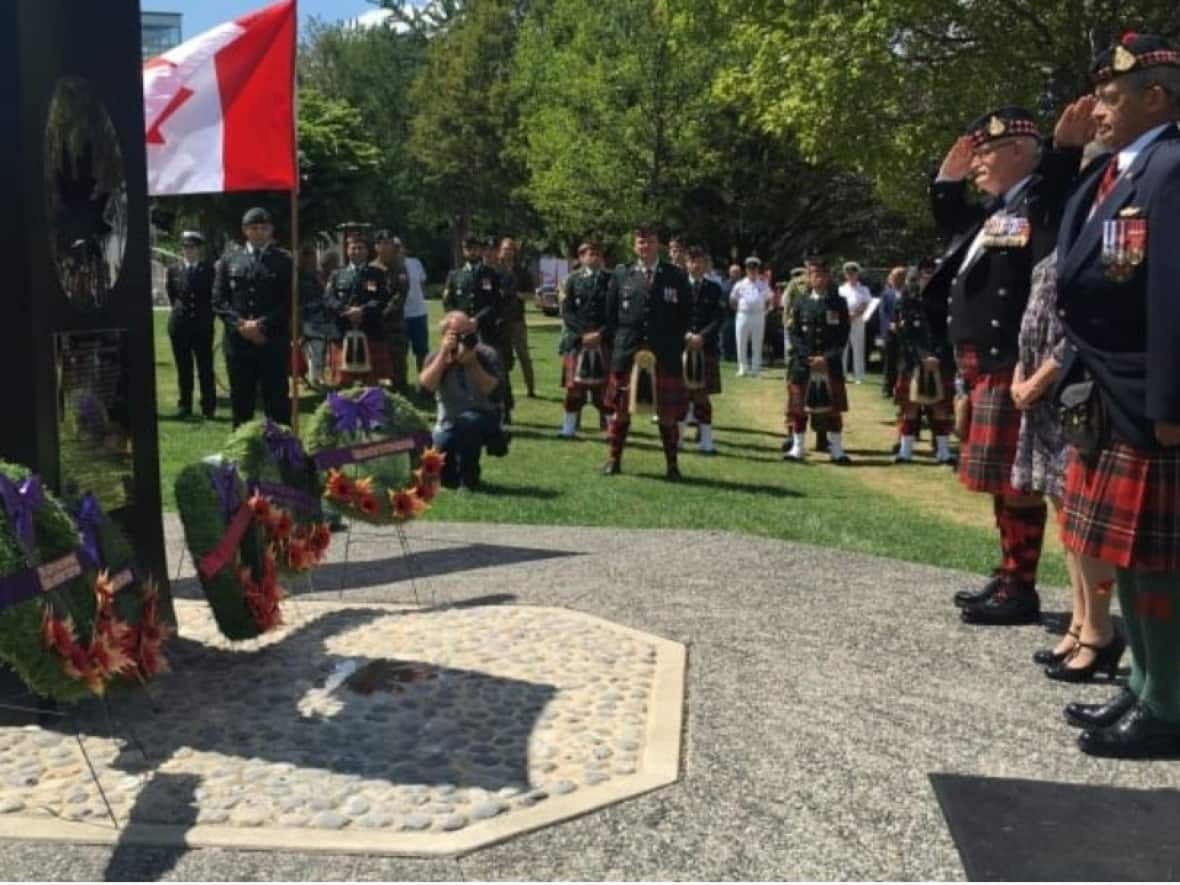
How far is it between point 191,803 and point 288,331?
7125 millimetres

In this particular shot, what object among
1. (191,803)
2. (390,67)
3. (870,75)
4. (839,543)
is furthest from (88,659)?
(390,67)

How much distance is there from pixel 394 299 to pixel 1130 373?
1054 cm

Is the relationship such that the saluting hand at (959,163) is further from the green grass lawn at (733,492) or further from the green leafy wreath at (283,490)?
the green leafy wreath at (283,490)

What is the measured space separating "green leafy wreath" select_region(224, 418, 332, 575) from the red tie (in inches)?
122

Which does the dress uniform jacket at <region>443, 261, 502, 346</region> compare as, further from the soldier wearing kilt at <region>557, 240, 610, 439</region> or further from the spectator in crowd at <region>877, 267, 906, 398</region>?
the spectator in crowd at <region>877, 267, 906, 398</region>

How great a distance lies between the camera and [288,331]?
1027 centimetres

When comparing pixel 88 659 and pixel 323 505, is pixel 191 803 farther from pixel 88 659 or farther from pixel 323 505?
pixel 323 505

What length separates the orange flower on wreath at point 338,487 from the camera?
5555mm

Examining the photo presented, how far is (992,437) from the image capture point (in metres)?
5.29

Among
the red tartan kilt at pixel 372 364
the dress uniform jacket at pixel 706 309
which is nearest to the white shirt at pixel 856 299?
the dress uniform jacket at pixel 706 309

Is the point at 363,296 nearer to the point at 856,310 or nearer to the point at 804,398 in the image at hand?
the point at 804,398

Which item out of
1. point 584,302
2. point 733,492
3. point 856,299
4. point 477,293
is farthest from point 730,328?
point 733,492

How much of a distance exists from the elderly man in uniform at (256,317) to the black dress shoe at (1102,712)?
677cm

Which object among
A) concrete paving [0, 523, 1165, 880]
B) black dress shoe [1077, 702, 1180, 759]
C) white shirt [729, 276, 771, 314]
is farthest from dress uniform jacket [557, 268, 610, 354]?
white shirt [729, 276, 771, 314]
